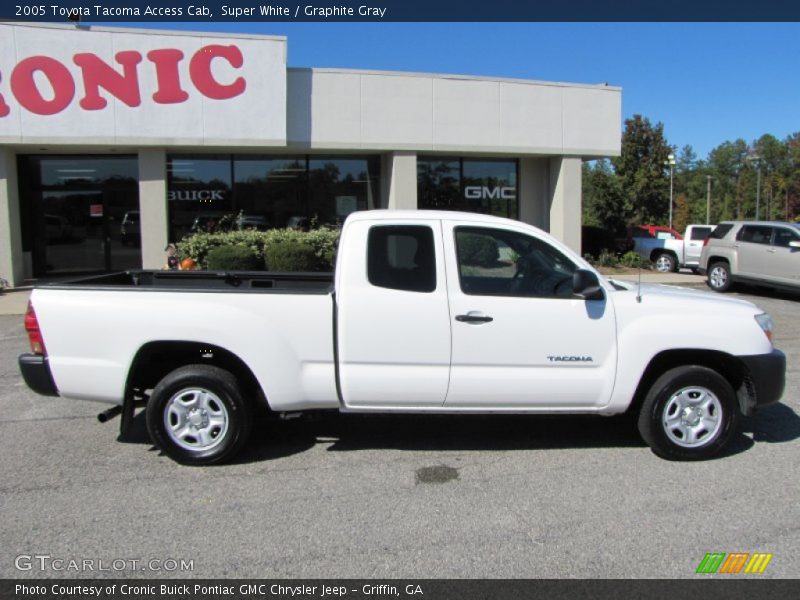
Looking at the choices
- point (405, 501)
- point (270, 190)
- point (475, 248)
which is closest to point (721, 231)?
point (270, 190)

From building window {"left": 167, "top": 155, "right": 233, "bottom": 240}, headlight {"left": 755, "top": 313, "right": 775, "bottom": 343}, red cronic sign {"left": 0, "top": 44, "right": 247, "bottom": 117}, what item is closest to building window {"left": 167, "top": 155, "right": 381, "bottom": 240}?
building window {"left": 167, "top": 155, "right": 233, "bottom": 240}

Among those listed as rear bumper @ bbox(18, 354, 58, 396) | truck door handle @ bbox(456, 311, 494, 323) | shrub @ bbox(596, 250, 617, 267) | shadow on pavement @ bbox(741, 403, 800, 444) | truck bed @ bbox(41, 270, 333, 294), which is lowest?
shadow on pavement @ bbox(741, 403, 800, 444)

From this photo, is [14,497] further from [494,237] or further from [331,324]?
[494,237]

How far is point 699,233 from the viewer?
2200cm

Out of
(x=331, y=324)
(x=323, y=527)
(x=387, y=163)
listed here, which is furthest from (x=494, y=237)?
(x=387, y=163)

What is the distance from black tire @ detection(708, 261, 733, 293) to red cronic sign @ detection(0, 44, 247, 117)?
12150 millimetres

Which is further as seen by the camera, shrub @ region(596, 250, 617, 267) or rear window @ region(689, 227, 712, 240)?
rear window @ region(689, 227, 712, 240)

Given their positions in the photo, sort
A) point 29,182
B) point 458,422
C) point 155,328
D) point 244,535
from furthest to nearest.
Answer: point 29,182
point 458,422
point 155,328
point 244,535

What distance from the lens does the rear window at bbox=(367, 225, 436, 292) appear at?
469 centimetres

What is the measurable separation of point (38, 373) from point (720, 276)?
49.7ft

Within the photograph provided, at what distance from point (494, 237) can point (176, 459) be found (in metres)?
2.83

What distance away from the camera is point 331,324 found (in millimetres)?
4598

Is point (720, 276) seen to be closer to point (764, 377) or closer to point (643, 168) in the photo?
point (764, 377)

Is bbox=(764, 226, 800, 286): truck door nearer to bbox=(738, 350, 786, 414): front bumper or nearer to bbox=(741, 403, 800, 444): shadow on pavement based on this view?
bbox=(741, 403, 800, 444): shadow on pavement
